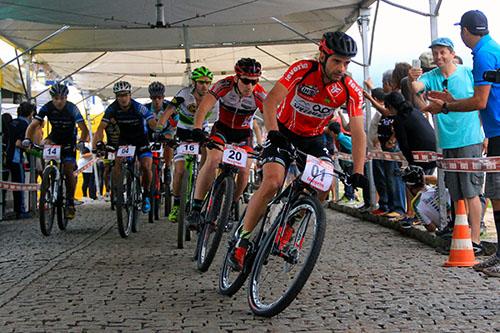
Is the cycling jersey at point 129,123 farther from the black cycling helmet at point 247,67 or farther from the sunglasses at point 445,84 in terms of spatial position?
the sunglasses at point 445,84

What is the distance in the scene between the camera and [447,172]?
7.80 m

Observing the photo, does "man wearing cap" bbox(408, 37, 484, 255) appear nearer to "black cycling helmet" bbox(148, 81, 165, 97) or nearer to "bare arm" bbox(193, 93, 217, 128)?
"bare arm" bbox(193, 93, 217, 128)

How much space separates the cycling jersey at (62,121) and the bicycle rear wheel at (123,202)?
1.42 meters

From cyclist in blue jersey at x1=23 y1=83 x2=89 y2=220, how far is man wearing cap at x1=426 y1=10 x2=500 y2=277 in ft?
20.6

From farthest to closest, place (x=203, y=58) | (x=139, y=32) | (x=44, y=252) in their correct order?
(x=203, y=58)
(x=139, y=32)
(x=44, y=252)

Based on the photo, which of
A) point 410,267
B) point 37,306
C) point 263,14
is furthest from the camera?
point 263,14

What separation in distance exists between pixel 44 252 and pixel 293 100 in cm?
429

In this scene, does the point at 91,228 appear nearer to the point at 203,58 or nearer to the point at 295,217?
the point at 295,217

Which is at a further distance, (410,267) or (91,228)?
(91,228)

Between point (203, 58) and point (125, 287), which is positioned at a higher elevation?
point (203, 58)

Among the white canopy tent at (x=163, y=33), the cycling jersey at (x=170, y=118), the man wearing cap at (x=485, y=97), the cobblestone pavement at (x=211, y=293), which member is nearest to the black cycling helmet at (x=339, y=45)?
the man wearing cap at (x=485, y=97)

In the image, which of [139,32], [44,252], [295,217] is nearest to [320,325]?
[295,217]

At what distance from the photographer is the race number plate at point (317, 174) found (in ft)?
16.0

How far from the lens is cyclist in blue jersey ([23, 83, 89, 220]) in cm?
1127
